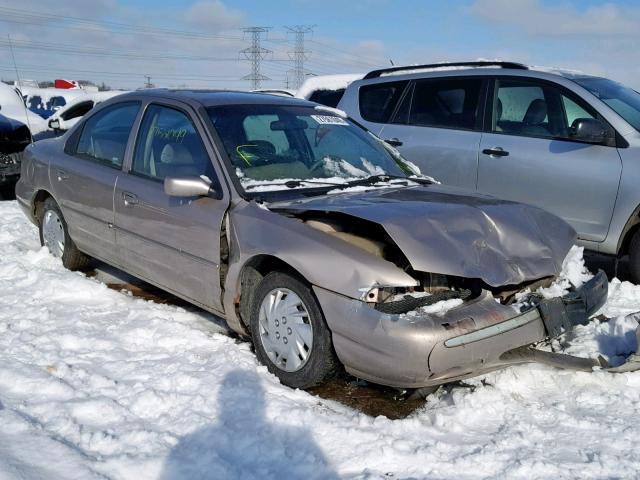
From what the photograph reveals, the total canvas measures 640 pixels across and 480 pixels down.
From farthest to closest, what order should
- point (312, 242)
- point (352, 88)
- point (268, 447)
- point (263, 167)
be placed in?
1. point (352, 88)
2. point (263, 167)
3. point (312, 242)
4. point (268, 447)

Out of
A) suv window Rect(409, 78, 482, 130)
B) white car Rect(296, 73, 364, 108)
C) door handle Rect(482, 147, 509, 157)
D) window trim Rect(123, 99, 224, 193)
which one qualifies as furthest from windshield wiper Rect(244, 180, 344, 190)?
white car Rect(296, 73, 364, 108)

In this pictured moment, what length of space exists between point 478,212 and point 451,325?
29.9 inches

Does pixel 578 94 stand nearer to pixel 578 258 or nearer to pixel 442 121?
pixel 442 121

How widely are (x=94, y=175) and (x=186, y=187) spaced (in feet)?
4.85

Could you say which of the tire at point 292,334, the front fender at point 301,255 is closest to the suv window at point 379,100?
the front fender at point 301,255

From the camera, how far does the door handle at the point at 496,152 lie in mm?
5950

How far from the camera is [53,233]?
5.75 metres

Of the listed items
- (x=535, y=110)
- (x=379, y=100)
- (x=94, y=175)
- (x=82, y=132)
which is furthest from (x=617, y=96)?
(x=82, y=132)

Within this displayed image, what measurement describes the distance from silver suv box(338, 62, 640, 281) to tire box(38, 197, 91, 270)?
3208mm

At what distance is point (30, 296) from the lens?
4.83 metres

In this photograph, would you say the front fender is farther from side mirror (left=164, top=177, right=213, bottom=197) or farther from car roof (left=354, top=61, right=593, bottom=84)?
car roof (left=354, top=61, right=593, bottom=84)

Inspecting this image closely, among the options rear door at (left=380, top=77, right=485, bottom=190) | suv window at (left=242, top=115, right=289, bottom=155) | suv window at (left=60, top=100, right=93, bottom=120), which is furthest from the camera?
suv window at (left=60, top=100, right=93, bottom=120)

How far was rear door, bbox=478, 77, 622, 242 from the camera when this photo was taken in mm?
5410

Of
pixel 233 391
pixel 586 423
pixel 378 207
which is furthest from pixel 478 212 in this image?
pixel 233 391
